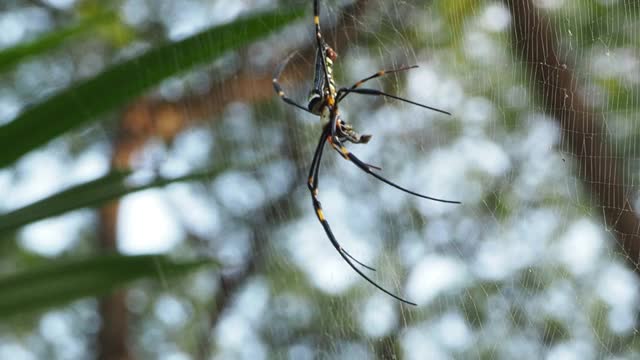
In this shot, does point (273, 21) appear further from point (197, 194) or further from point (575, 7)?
point (197, 194)

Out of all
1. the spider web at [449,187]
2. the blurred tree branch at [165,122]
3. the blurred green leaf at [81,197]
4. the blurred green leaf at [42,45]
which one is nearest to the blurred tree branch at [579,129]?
the spider web at [449,187]

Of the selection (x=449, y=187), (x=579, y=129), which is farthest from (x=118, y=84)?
(x=449, y=187)

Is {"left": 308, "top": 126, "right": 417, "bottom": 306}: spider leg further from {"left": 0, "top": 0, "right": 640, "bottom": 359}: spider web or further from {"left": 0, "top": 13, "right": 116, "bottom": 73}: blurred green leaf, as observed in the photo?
{"left": 0, "top": 13, "right": 116, "bottom": 73}: blurred green leaf

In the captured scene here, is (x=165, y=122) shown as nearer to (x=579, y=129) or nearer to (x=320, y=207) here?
(x=320, y=207)

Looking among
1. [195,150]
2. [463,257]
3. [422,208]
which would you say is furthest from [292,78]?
[463,257]

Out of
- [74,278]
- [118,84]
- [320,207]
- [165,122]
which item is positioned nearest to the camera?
[118,84]

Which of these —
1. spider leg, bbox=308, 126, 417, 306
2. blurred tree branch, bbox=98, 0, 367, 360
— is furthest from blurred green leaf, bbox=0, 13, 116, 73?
blurred tree branch, bbox=98, 0, 367, 360

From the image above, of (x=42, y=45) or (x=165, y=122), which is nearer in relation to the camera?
(x=42, y=45)
